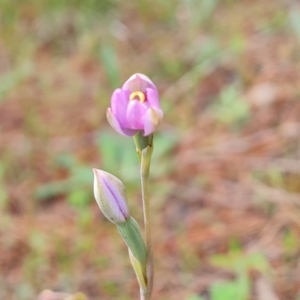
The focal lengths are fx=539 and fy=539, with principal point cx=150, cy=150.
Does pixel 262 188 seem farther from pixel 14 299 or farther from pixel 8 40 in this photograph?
pixel 8 40

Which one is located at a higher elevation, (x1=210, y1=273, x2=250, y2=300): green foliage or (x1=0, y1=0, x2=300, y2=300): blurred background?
(x1=0, y1=0, x2=300, y2=300): blurred background

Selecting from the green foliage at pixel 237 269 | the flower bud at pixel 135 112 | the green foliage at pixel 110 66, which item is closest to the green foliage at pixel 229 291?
the green foliage at pixel 237 269

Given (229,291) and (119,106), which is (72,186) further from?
(119,106)

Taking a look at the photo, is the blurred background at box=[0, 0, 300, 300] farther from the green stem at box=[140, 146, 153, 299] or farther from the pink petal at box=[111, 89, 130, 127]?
the pink petal at box=[111, 89, 130, 127]

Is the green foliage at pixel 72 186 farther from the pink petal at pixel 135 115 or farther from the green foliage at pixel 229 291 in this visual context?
the pink petal at pixel 135 115

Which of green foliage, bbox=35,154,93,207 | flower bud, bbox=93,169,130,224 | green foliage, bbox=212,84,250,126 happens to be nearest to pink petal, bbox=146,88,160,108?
flower bud, bbox=93,169,130,224

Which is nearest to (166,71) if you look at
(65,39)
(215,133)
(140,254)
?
(215,133)
